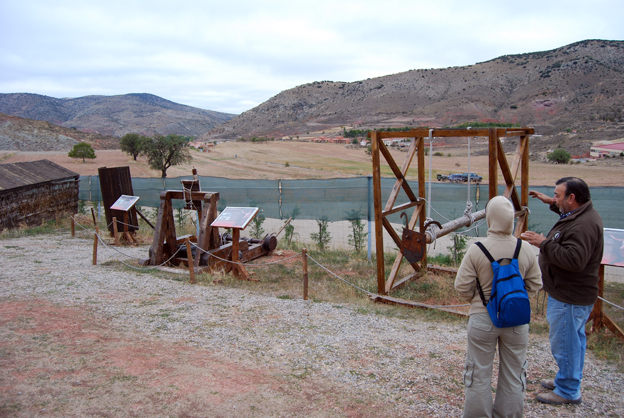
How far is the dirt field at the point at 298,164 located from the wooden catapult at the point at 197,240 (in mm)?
24342

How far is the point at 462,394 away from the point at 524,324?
3.96ft

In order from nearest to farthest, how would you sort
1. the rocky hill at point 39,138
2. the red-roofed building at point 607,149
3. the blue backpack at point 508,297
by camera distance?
the blue backpack at point 508,297 < the red-roofed building at point 607,149 < the rocky hill at point 39,138

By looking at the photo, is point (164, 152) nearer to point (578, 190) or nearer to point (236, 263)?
point (236, 263)

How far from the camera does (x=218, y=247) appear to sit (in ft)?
31.8

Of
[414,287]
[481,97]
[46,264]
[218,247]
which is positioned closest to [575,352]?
[414,287]

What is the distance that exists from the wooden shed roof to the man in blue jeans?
571 inches

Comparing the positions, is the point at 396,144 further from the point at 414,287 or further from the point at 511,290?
the point at 511,290

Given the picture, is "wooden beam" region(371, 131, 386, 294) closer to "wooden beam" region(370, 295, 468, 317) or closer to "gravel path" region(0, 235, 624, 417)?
"wooden beam" region(370, 295, 468, 317)

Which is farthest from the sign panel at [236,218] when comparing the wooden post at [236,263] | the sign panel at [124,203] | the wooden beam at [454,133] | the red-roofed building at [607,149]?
the red-roofed building at [607,149]

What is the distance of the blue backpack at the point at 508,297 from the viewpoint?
116 inches

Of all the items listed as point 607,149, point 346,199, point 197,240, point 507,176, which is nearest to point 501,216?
point 507,176

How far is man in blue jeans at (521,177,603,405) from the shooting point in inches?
138

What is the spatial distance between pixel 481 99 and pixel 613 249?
8521cm

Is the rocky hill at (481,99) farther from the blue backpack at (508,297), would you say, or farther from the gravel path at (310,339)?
the blue backpack at (508,297)
